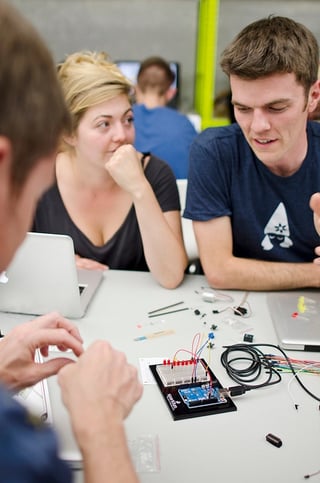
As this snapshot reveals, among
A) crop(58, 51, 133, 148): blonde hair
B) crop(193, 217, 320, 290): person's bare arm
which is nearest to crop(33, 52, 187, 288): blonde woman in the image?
crop(58, 51, 133, 148): blonde hair

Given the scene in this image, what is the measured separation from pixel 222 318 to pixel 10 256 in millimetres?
897

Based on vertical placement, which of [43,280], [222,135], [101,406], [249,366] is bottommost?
[249,366]

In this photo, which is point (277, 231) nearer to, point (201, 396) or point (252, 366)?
point (252, 366)

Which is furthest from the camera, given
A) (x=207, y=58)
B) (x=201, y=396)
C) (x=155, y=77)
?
(x=207, y=58)

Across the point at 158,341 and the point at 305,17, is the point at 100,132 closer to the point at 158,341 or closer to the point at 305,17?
the point at 158,341

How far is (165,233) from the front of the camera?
1601 mm

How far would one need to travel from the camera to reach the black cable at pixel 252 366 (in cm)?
112

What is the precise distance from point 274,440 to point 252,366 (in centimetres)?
24

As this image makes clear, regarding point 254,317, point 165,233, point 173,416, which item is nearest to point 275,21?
point 165,233

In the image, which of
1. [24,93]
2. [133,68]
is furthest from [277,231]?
[133,68]

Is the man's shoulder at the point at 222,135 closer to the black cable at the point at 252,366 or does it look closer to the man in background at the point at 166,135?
the black cable at the point at 252,366

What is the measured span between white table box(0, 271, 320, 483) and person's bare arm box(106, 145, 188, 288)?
132 millimetres

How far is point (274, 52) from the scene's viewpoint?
1410mm

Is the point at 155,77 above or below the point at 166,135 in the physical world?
above
